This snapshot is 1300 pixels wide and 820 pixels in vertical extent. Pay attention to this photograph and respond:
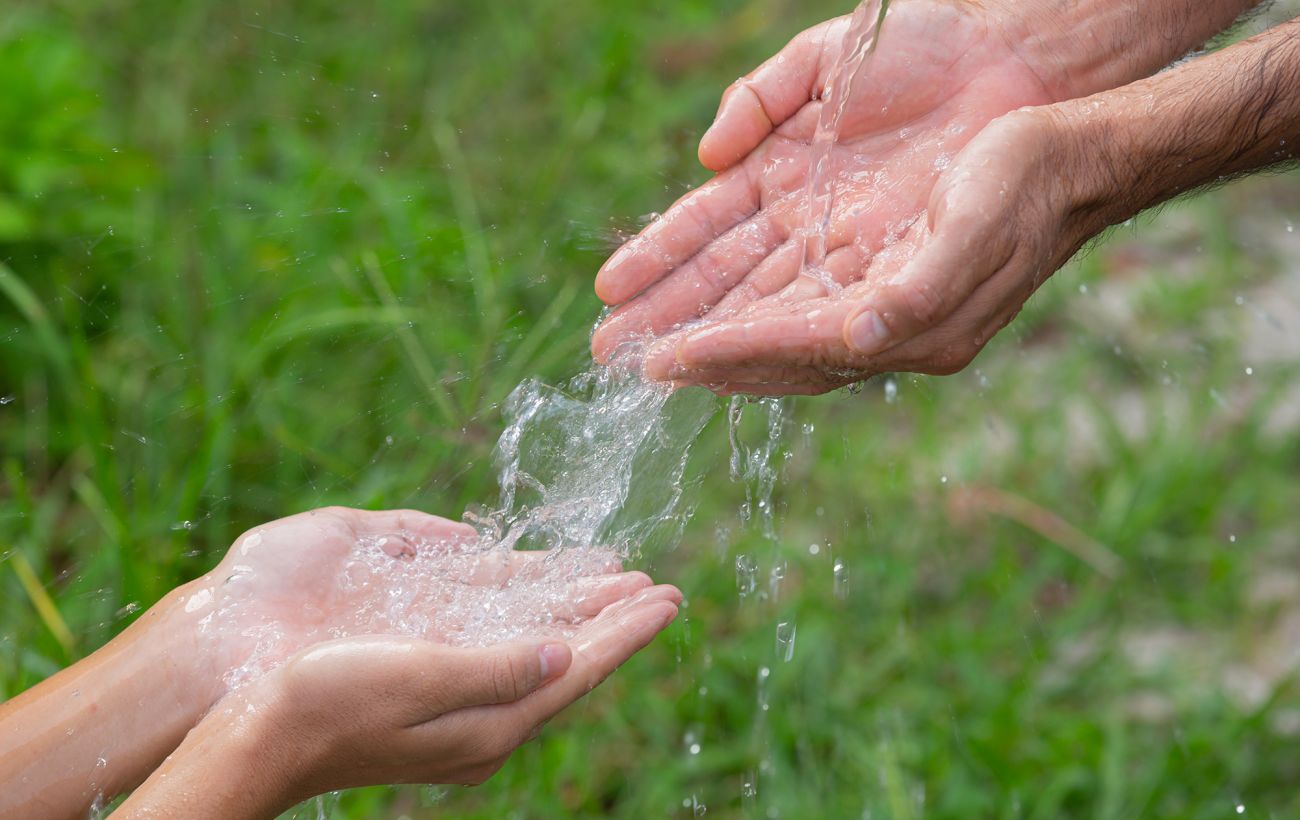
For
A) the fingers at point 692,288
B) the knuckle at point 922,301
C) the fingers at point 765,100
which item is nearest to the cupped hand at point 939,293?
the knuckle at point 922,301

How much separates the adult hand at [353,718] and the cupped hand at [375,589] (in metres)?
0.22

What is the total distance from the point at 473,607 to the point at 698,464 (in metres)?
1.14

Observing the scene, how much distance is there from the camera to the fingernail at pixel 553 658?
191 cm

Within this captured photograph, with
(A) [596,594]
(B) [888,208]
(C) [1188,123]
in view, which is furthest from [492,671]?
(C) [1188,123]

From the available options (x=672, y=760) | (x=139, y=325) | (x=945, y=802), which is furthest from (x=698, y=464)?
(x=139, y=325)

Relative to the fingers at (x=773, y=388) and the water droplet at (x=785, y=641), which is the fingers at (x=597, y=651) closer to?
the fingers at (x=773, y=388)

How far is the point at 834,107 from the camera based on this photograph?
8.95 feet

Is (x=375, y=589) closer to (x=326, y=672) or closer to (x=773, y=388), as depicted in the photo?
(x=326, y=672)

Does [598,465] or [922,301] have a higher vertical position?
[922,301]

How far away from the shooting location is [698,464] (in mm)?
3369

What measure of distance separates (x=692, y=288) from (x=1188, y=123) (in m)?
1.00

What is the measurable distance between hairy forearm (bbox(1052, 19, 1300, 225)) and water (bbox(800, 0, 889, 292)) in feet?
1.61

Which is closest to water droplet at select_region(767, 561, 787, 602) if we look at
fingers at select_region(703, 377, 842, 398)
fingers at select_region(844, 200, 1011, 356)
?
fingers at select_region(703, 377, 842, 398)

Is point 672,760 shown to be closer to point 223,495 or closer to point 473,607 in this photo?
point 473,607
